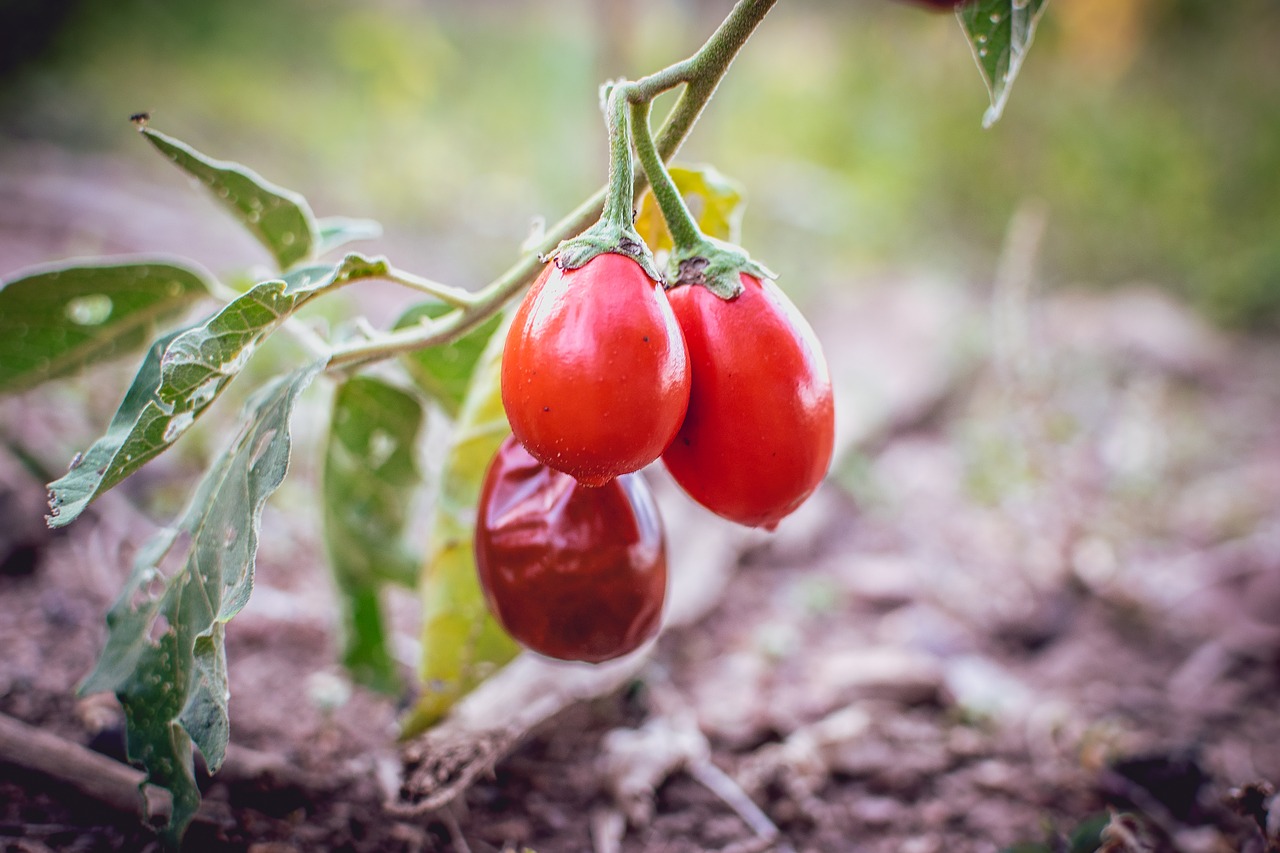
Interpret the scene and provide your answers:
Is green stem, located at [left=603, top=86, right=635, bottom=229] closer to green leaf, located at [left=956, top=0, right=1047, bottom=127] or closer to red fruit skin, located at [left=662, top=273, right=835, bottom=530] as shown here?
red fruit skin, located at [left=662, top=273, right=835, bottom=530]

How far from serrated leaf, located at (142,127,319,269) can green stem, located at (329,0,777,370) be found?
0.61ft

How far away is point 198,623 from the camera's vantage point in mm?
708

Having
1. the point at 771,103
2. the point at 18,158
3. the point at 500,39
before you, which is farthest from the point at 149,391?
the point at 500,39

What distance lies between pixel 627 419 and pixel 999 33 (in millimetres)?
459

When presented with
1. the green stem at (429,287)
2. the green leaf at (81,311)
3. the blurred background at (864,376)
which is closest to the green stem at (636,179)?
the green stem at (429,287)

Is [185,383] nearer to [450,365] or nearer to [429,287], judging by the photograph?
[429,287]

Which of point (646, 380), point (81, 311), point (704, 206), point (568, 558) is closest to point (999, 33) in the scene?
point (704, 206)

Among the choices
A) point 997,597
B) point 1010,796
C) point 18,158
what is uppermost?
point 18,158

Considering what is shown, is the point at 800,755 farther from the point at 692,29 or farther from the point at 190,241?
the point at 692,29

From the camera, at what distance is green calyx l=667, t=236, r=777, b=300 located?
0.65 meters

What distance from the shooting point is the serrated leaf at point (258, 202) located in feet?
2.71

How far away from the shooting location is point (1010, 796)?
1.20 m

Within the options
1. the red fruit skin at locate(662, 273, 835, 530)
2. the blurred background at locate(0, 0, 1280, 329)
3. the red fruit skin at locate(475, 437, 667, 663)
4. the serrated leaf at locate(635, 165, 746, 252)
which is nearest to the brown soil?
the red fruit skin at locate(475, 437, 667, 663)

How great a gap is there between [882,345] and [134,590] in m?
2.80
